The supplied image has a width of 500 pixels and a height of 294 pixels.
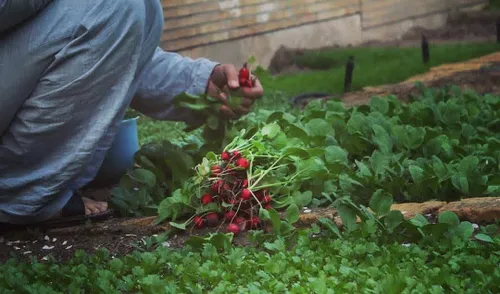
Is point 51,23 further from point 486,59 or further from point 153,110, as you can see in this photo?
point 486,59

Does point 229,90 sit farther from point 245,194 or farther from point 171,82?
point 245,194

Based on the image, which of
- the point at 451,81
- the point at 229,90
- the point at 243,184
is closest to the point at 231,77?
the point at 229,90

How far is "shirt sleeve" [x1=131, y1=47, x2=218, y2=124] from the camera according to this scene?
4418mm

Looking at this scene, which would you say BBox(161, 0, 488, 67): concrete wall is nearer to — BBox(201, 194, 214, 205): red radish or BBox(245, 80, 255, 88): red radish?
BBox(245, 80, 255, 88): red radish

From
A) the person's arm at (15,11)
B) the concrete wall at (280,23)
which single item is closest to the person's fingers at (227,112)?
the person's arm at (15,11)

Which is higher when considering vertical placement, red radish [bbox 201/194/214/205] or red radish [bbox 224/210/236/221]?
red radish [bbox 201/194/214/205]

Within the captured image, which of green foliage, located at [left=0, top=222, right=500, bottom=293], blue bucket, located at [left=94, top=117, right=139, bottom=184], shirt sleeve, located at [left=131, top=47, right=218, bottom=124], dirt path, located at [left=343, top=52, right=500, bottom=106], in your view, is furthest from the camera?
dirt path, located at [left=343, top=52, right=500, bottom=106]

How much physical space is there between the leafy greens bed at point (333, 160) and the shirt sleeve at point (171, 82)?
15 centimetres

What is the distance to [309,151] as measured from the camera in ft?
13.5

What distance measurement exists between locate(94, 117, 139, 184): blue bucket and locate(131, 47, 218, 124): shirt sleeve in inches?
8.3

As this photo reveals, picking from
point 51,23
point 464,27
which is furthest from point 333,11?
point 51,23

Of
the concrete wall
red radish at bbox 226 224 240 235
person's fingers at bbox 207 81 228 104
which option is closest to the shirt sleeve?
person's fingers at bbox 207 81 228 104

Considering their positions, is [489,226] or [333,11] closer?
[489,226]

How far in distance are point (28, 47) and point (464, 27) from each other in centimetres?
806
